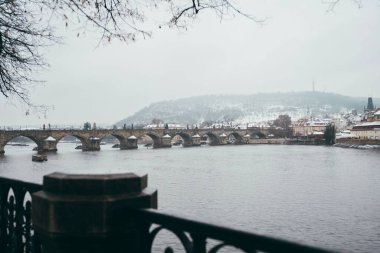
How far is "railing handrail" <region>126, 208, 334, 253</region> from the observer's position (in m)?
1.96

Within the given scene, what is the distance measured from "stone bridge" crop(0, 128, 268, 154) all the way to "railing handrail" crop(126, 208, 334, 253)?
257ft

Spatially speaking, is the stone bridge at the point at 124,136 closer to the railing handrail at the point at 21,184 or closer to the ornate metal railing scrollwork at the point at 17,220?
the ornate metal railing scrollwork at the point at 17,220

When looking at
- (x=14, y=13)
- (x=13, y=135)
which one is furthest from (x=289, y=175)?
(x=13, y=135)

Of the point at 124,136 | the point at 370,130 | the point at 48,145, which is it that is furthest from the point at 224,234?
the point at 370,130

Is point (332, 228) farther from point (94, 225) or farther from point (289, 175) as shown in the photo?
point (289, 175)

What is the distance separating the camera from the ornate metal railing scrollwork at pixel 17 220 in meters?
3.89

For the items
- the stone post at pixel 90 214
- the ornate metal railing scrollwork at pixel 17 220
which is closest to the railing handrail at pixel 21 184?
the ornate metal railing scrollwork at pixel 17 220

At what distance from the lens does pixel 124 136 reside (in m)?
97.1

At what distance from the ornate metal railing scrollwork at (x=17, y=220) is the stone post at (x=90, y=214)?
903 millimetres

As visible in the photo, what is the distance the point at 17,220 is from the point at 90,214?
184cm

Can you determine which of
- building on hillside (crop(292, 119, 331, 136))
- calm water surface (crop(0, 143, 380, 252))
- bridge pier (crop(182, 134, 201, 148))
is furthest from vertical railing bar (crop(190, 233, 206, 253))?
building on hillside (crop(292, 119, 331, 136))

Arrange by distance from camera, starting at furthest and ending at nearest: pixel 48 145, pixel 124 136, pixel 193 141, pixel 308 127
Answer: pixel 308 127 → pixel 193 141 → pixel 124 136 → pixel 48 145

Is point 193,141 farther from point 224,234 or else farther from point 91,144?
point 224,234

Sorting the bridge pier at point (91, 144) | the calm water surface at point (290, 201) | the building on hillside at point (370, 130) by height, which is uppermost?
the building on hillside at point (370, 130)
